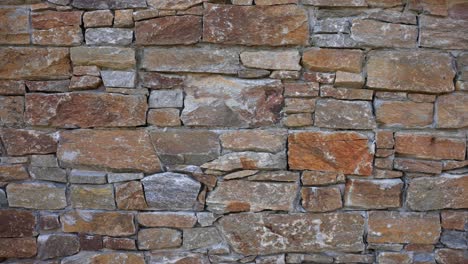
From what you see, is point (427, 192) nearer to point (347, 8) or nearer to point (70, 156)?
point (347, 8)

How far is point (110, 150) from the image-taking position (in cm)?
200

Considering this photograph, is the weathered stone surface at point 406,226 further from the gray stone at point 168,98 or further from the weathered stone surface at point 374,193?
the gray stone at point 168,98

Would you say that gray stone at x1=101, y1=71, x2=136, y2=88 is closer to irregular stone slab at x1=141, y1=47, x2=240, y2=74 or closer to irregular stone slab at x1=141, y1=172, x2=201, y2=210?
irregular stone slab at x1=141, y1=47, x2=240, y2=74

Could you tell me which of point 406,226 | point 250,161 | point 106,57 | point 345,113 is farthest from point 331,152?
point 106,57

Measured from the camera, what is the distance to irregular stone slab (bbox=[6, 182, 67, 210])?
2.04 m

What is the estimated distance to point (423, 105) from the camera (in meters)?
1.95

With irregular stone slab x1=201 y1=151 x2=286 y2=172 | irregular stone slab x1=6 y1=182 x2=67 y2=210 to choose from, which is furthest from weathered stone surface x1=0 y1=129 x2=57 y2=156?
irregular stone slab x1=201 y1=151 x2=286 y2=172

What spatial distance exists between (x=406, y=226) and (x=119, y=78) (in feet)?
5.50

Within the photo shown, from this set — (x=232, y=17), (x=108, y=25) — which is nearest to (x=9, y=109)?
(x=108, y=25)

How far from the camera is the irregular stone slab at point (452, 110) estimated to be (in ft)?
6.40

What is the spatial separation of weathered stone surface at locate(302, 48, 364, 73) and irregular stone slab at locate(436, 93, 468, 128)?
465 mm

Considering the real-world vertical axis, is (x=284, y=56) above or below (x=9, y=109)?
above

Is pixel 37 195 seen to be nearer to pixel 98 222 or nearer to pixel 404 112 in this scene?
pixel 98 222

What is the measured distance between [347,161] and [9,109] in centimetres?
179
